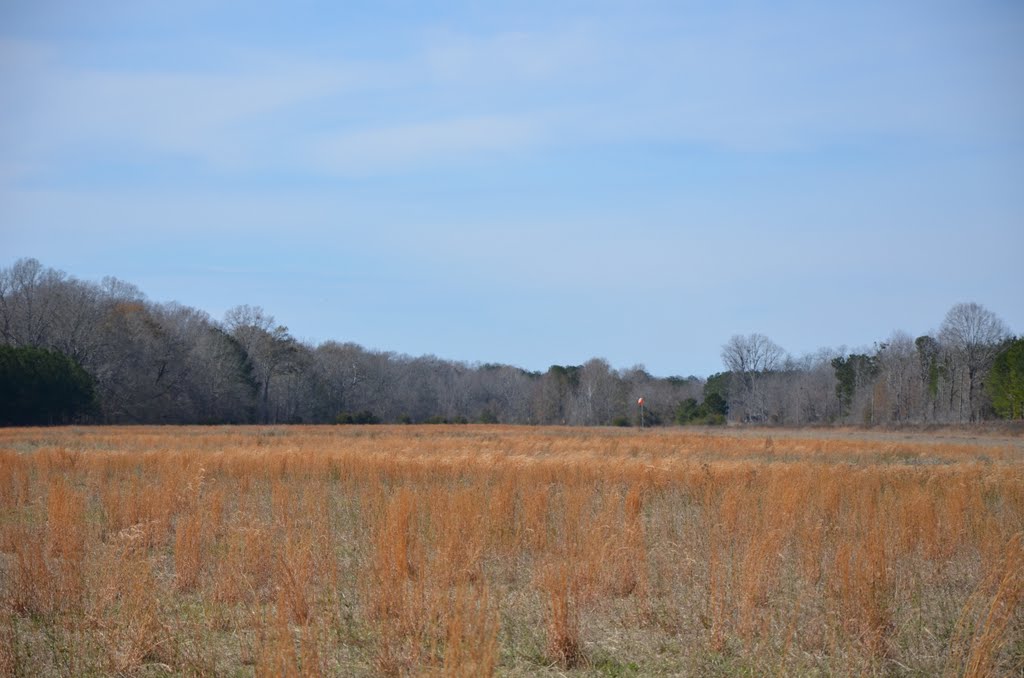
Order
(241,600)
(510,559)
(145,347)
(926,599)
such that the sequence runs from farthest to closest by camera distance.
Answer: (145,347), (510,559), (926,599), (241,600)

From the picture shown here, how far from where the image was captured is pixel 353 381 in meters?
82.8

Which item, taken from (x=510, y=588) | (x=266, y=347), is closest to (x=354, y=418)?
(x=266, y=347)

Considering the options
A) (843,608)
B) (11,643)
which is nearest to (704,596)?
(843,608)

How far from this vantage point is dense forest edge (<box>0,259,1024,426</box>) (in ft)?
180

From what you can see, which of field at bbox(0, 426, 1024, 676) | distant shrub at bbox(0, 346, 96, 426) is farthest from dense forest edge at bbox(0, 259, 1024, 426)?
field at bbox(0, 426, 1024, 676)

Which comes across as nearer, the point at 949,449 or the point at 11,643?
the point at 11,643

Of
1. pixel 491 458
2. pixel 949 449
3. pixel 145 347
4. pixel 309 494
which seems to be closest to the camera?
pixel 309 494

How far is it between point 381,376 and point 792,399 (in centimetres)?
4311

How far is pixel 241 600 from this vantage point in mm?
6375

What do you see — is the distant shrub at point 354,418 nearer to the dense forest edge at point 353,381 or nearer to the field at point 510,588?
the dense forest edge at point 353,381

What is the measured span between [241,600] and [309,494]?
322cm

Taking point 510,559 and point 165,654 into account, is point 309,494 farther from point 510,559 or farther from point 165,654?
point 165,654

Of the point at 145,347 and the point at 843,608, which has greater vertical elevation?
the point at 145,347

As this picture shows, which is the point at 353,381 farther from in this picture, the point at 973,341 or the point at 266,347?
the point at 973,341
